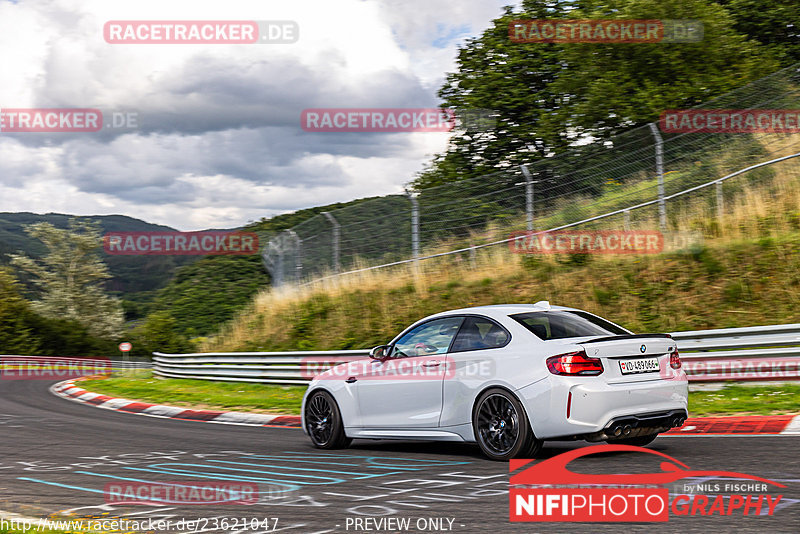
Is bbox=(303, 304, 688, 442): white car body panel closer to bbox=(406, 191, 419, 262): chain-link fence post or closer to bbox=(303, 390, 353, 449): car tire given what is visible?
bbox=(303, 390, 353, 449): car tire

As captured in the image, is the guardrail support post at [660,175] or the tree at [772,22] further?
the tree at [772,22]

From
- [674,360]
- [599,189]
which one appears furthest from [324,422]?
[599,189]

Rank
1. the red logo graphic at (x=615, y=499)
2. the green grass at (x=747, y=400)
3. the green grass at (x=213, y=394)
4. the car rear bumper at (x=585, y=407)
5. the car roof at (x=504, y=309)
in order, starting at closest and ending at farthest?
the red logo graphic at (x=615, y=499)
the car rear bumper at (x=585, y=407)
the car roof at (x=504, y=309)
the green grass at (x=747, y=400)
the green grass at (x=213, y=394)

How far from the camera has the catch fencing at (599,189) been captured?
52.5 feet

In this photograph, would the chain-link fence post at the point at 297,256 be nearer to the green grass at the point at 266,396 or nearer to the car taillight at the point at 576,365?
the green grass at the point at 266,396

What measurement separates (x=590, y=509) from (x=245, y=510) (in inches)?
90.8

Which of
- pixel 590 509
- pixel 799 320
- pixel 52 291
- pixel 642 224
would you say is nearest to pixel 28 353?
pixel 52 291

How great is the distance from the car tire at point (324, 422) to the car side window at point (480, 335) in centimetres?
184

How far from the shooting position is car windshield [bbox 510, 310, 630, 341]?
298 inches

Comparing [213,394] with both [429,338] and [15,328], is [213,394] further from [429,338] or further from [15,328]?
[15,328]
